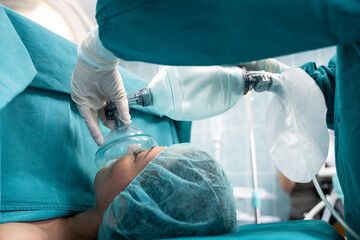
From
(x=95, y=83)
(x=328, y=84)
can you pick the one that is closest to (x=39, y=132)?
(x=95, y=83)

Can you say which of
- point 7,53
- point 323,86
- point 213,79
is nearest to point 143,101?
point 213,79

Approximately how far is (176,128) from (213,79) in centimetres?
74

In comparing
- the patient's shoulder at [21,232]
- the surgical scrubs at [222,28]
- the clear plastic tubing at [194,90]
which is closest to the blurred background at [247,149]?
the clear plastic tubing at [194,90]

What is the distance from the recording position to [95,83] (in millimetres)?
896

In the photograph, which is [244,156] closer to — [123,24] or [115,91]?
[115,91]

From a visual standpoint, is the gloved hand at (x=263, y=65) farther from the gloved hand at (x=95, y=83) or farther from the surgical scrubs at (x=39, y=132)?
the surgical scrubs at (x=39, y=132)

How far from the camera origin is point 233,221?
80 centimetres

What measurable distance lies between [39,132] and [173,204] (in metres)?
Answer: 0.48

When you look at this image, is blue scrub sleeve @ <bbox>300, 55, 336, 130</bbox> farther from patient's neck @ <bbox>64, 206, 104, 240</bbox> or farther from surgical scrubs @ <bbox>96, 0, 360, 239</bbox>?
patient's neck @ <bbox>64, 206, 104, 240</bbox>

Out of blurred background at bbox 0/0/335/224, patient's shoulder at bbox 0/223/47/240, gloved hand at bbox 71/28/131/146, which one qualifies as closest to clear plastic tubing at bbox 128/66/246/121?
gloved hand at bbox 71/28/131/146

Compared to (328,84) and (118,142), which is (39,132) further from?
(328,84)

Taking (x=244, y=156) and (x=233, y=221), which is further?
(x=244, y=156)

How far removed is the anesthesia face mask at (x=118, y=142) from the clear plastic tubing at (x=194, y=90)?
9 centimetres

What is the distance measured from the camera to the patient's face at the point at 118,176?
0.85 meters
